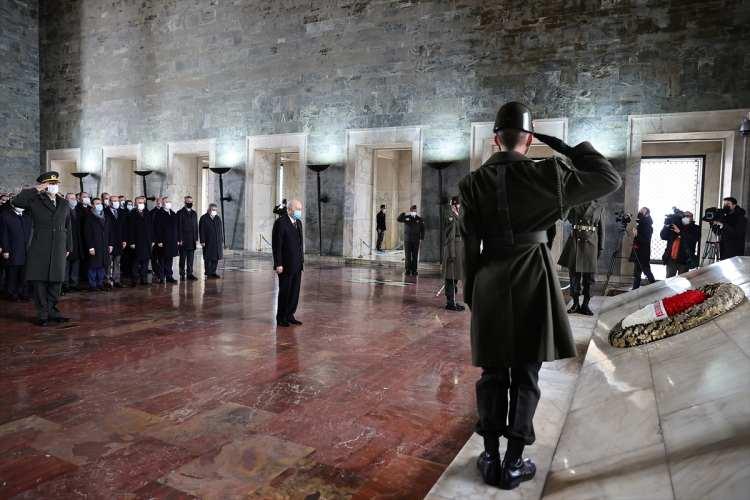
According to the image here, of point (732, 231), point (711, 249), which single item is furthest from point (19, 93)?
point (732, 231)

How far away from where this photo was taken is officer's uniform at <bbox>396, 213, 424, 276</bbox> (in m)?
13.1

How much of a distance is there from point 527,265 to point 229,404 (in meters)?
2.45

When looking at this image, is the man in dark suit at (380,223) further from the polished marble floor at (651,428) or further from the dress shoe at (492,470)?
the dress shoe at (492,470)

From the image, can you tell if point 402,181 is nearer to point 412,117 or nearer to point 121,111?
point 412,117

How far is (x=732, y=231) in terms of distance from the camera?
9625 millimetres

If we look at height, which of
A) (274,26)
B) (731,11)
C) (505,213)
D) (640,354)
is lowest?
(640,354)

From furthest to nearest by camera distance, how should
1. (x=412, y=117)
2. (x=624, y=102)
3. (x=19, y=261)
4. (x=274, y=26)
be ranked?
(x=274, y=26), (x=412, y=117), (x=624, y=102), (x=19, y=261)

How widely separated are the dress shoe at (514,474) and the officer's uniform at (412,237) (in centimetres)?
1048

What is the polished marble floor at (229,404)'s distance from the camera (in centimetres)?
275

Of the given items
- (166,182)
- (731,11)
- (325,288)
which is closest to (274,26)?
(166,182)

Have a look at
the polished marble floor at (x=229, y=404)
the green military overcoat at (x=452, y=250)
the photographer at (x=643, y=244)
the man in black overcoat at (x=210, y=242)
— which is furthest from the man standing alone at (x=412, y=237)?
A: the polished marble floor at (x=229, y=404)

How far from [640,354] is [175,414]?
3.33 meters

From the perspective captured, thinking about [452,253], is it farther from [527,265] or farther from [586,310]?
[527,265]

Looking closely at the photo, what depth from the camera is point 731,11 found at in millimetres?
11195
